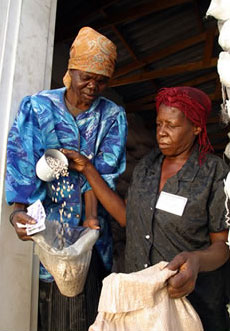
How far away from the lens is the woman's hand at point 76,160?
1940 mm

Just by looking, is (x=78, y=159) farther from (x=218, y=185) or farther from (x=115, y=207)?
(x=218, y=185)

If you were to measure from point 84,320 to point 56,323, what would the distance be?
5.8 inches

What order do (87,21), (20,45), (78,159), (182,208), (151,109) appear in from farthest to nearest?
(151,109) → (87,21) → (20,45) → (78,159) → (182,208)

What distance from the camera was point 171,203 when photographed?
1729 mm

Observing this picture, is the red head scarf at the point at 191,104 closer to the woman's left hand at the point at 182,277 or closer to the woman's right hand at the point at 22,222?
the woman's left hand at the point at 182,277

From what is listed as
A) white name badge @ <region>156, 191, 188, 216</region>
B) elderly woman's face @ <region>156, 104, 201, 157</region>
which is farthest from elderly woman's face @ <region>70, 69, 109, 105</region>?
white name badge @ <region>156, 191, 188, 216</region>

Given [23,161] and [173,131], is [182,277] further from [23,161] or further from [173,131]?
[23,161]

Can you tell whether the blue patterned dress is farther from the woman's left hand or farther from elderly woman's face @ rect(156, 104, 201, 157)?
the woman's left hand

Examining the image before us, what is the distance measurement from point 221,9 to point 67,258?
1.10 metres

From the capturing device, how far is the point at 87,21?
11.9 feet

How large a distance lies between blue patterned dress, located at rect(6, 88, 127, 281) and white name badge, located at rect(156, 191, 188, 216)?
1.14 ft

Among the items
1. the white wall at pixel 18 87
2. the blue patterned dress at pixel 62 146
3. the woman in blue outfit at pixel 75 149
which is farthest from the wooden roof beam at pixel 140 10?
the blue patterned dress at pixel 62 146

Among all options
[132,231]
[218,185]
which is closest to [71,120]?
[132,231]

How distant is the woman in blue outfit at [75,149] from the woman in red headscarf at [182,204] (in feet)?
0.48
